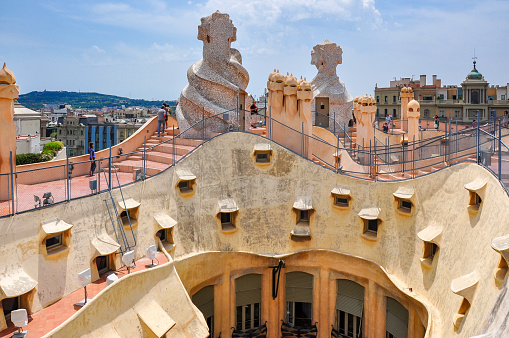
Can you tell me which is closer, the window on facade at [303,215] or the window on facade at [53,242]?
the window on facade at [53,242]

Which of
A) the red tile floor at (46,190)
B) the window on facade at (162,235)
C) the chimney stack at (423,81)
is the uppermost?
the chimney stack at (423,81)

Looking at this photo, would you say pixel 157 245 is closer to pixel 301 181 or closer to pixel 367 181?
pixel 301 181

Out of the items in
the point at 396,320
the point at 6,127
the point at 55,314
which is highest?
the point at 6,127

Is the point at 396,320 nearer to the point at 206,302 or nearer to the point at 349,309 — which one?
the point at 349,309

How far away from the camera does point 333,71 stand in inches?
1298

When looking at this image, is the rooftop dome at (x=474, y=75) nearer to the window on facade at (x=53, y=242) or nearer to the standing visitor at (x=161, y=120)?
the standing visitor at (x=161, y=120)

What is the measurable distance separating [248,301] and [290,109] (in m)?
8.90

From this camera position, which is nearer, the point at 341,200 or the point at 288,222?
the point at 341,200

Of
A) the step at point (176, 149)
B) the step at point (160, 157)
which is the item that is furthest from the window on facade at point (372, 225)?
the step at point (176, 149)

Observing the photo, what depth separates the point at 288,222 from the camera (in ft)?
64.7

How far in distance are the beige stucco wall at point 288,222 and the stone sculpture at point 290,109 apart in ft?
5.30

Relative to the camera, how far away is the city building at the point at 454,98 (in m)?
57.5

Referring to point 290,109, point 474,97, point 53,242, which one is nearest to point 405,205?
point 290,109

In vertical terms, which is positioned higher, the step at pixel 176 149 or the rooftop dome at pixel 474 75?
the rooftop dome at pixel 474 75
